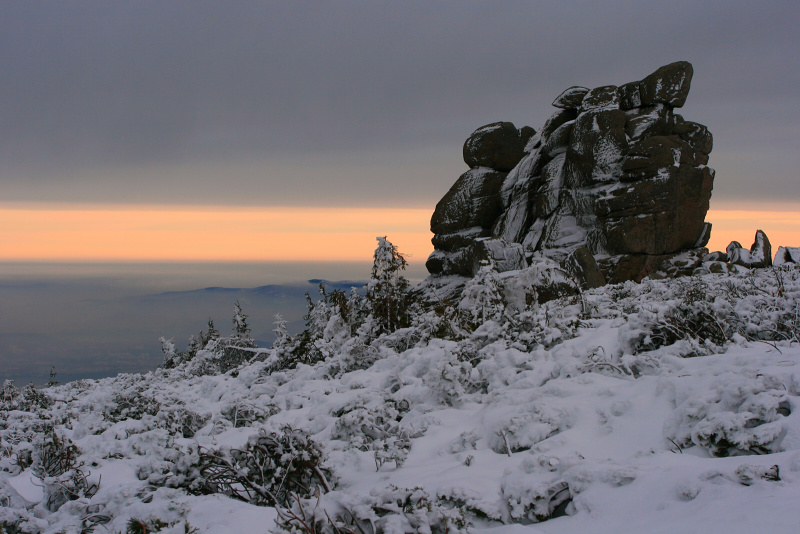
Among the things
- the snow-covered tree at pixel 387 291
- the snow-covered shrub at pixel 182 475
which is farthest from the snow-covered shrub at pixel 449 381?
the snow-covered tree at pixel 387 291

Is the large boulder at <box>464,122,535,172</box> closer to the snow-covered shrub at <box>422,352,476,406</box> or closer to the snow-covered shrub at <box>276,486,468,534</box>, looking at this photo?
the snow-covered shrub at <box>422,352,476,406</box>

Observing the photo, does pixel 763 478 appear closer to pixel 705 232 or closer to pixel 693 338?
pixel 693 338

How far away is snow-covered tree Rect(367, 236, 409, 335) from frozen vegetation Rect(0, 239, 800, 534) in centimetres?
254

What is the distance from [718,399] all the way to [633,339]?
2587mm

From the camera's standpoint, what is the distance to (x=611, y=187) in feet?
85.8

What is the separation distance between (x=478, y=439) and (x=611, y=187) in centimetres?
2361

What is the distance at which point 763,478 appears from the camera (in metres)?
3.16

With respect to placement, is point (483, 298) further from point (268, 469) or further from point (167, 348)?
point (167, 348)

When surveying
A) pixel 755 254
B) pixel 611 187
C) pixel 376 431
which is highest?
pixel 611 187

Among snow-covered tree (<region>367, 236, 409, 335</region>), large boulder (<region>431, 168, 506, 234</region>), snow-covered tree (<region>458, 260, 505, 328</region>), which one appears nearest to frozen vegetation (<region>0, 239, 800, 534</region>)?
snow-covered tree (<region>458, 260, 505, 328</region>)

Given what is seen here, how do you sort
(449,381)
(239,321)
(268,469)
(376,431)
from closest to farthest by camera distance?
(268,469) < (376,431) < (449,381) < (239,321)

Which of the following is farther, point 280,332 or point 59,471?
point 280,332

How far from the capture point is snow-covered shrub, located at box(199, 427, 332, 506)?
163 inches

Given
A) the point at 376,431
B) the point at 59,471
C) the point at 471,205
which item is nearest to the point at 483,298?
the point at 376,431
